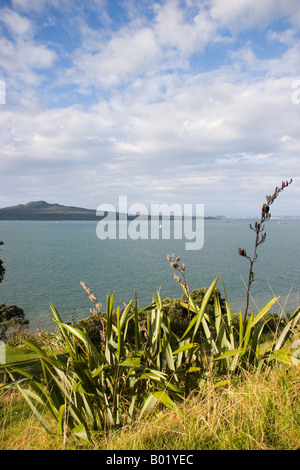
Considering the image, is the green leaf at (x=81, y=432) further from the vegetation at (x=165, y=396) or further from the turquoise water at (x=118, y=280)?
the turquoise water at (x=118, y=280)

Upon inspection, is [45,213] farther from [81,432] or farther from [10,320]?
[81,432]

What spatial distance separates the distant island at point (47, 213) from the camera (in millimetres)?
171875

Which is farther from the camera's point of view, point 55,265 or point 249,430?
point 55,265

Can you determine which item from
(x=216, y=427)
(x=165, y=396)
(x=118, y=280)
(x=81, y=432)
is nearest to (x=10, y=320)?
(x=81, y=432)

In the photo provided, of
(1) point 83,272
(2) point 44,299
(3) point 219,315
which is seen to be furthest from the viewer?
(1) point 83,272

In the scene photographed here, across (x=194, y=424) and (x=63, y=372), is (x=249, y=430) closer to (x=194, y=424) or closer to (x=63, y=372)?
(x=194, y=424)

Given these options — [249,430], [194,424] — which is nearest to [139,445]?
[194,424]

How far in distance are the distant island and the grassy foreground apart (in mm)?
160781

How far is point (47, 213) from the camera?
18238 cm

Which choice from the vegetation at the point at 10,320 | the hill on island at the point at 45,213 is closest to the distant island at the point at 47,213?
the hill on island at the point at 45,213

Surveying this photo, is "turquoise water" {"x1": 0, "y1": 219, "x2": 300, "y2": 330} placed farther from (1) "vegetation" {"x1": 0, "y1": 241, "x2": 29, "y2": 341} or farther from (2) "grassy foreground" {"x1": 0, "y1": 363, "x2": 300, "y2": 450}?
(2) "grassy foreground" {"x1": 0, "y1": 363, "x2": 300, "y2": 450}

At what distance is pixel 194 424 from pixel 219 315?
3.34ft

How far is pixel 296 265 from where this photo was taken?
39438 millimetres

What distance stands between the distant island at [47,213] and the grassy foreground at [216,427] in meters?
161
